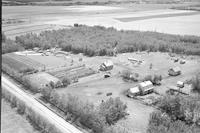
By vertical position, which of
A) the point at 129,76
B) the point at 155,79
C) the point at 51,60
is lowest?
the point at 51,60

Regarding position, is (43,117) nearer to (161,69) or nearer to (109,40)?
(161,69)

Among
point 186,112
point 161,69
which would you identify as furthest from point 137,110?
point 161,69

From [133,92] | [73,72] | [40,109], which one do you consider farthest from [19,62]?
[133,92]

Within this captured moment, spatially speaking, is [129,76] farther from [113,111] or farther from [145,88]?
[113,111]

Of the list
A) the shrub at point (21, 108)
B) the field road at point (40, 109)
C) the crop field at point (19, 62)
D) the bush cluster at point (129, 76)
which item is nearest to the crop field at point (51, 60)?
the crop field at point (19, 62)

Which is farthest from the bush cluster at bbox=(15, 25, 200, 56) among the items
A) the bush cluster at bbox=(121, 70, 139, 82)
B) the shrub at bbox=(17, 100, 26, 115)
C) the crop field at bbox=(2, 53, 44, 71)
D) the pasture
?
the shrub at bbox=(17, 100, 26, 115)

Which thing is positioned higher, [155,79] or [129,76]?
[155,79]
